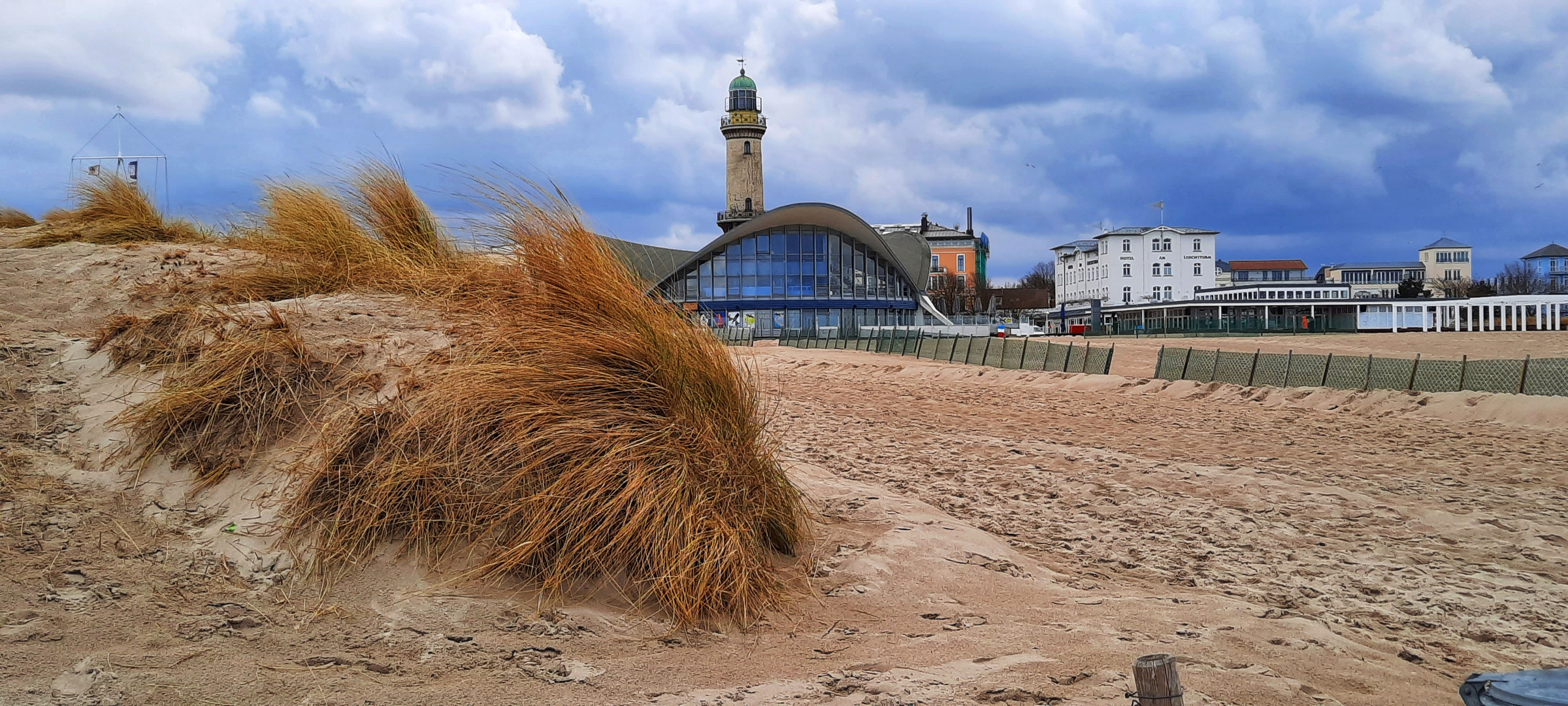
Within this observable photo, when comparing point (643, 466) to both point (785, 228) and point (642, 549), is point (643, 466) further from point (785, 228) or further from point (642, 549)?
point (785, 228)

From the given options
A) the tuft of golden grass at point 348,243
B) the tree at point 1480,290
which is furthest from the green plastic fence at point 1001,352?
the tree at point 1480,290

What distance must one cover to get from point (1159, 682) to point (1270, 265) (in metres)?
108

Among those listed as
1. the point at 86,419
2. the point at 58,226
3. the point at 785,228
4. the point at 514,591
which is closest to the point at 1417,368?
the point at 514,591

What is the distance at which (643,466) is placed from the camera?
159 inches

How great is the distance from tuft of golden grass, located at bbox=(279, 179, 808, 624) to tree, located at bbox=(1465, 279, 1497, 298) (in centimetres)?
8262

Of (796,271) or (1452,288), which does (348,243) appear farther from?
(1452,288)

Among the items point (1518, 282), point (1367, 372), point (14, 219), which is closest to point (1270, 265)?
point (1518, 282)

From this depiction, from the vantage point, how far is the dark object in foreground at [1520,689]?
2.13 metres

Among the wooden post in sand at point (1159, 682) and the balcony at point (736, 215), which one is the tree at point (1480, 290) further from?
the wooden post in sand at point (1159, 682)

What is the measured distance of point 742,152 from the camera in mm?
66125

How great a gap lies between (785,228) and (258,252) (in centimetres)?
4558

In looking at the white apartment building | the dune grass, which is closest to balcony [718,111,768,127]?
the white apartment building

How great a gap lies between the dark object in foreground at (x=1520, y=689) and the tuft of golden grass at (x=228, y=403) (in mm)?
4464

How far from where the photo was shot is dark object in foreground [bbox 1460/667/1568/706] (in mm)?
2133
